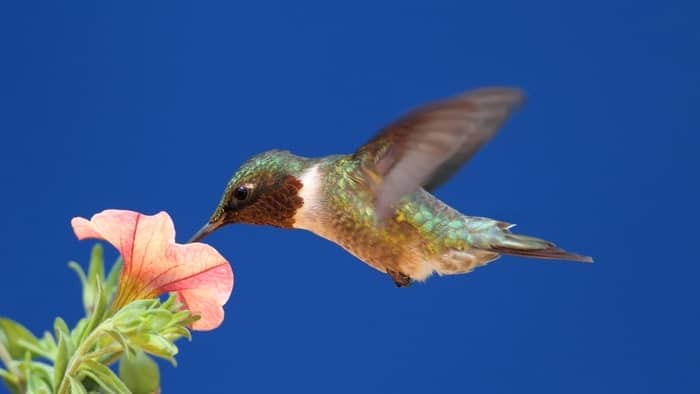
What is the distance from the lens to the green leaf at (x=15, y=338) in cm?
52

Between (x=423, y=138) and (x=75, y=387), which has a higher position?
(x=423, y=138)

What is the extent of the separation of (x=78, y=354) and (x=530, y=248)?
1.37 ft

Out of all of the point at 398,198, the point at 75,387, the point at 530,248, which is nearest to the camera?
the point at 75,387

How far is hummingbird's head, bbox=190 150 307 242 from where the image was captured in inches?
25.8

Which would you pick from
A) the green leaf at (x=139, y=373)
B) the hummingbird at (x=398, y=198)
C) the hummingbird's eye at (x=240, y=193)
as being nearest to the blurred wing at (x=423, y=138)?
the hummingbird at (x=398, y=198)

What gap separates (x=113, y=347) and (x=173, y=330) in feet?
0.13

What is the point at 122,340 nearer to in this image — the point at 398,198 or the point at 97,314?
the point at 97,314

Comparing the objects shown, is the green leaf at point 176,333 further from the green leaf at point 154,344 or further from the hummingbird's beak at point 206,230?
the hummingbird's beak at point 206,230

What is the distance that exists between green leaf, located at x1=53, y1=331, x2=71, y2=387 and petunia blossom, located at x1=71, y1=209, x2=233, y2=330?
66 millimetres

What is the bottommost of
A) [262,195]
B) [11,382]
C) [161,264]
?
[11,382]

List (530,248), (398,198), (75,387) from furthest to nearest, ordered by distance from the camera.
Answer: (530,248) < (398,198) < (75,387)

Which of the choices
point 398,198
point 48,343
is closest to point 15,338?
point 48,343

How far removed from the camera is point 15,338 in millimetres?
521

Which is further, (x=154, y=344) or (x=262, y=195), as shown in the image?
(x=262, y=195)
